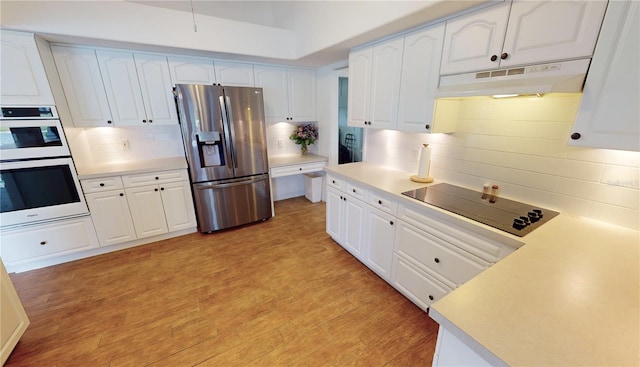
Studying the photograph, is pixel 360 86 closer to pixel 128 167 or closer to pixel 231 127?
pixel 231 127

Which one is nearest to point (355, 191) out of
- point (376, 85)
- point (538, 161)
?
point (376, 85)

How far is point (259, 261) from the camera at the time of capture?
8.54ft

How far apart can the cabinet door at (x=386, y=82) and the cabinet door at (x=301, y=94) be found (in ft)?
5.38

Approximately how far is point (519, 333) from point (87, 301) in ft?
9.73

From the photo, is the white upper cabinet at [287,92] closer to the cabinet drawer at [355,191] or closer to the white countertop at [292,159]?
the white countertop at [292,159]

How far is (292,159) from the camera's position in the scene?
3.79 meters

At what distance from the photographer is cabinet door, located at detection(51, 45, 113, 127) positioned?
240cm

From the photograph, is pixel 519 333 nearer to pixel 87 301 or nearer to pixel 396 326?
pixel 396 326

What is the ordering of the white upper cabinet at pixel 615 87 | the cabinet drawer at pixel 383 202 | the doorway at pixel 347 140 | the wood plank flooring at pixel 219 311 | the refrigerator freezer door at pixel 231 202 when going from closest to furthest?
1. the white upper cabinet at pixel 615 87
2. the wood plank flooring at pixel 219 311
3. the cabinet drawer at pixel 383 202
4. the refrigerator freezer door at pixel 231 202
5. the doorway at pixel 347 140

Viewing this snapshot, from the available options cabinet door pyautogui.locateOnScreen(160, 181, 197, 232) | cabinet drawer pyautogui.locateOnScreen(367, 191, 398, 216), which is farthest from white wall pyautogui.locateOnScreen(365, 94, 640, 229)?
cabinet door pyautogui.locateOnScreen(160, 181, 197, 232)

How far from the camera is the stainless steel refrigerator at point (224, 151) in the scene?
2719 mm

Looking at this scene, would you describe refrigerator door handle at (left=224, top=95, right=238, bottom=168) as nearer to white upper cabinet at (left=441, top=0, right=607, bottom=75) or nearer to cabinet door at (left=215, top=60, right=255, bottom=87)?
cabinet door at (left=215, top=60, right=255, bottom=87)

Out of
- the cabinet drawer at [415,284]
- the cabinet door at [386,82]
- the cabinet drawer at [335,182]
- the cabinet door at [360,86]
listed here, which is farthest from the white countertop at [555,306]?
the cabinet door at [360,86]

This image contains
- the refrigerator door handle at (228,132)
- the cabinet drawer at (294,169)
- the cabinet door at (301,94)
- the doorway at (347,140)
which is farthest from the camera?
the doorway at (347,140)
